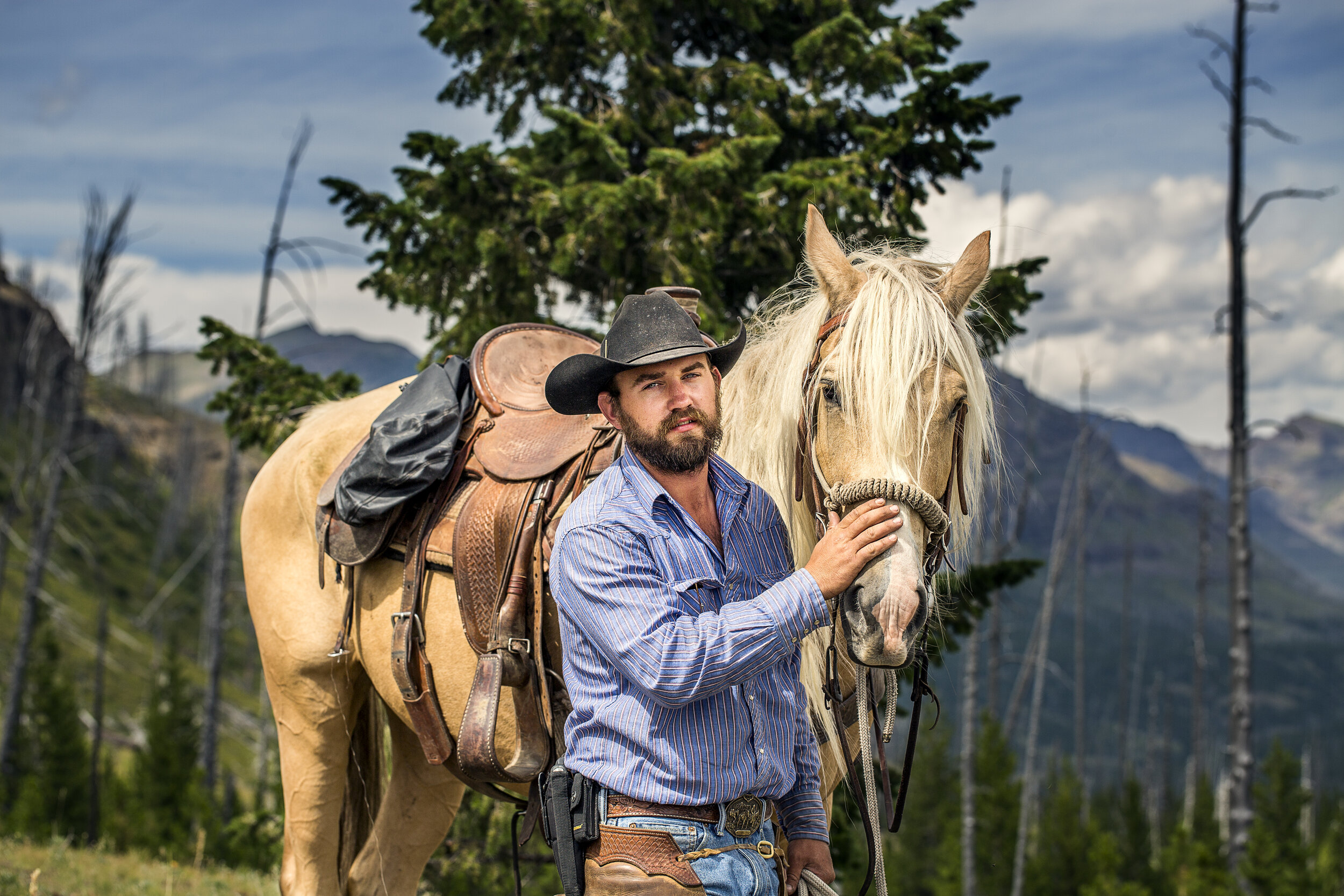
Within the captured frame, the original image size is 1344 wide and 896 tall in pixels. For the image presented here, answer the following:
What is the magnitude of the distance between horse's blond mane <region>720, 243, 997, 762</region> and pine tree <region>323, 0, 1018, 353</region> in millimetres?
3291

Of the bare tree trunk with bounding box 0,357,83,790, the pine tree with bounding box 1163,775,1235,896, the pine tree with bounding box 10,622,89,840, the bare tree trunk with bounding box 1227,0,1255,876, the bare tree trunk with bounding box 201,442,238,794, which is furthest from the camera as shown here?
the pine tree with bounding box 10,622,89,840

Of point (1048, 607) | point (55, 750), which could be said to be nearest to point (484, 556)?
point (1048, 607)

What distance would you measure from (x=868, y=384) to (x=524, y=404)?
1609 mm

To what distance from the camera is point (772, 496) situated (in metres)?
2.73

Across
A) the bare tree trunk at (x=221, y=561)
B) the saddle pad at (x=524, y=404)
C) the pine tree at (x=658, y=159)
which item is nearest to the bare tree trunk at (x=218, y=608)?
the bare tree trunk at (x=221, y=561)

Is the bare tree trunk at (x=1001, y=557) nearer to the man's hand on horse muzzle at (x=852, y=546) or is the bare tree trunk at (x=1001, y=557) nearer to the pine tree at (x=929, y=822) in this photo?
the man's hand on horse muzzle at (x=852, y=546)

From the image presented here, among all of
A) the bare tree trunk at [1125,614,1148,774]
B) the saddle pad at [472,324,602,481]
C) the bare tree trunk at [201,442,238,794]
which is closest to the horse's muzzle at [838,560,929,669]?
the saddle pad at [472,324,602,481]

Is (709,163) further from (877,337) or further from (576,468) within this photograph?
(877,337)

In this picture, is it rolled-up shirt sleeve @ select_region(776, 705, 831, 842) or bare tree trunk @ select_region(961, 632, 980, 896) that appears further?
bare tree trunk @ select_region(961, 632, 980, 896)

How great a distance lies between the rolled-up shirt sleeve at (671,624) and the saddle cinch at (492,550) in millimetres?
1022

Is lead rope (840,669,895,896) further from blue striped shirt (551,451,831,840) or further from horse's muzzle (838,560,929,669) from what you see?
horse's muzzle (838,560,929,669)

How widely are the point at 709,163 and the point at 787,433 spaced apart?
12.4ft

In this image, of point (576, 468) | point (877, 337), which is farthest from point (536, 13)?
point (877, 337)

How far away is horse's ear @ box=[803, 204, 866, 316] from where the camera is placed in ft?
8.36
